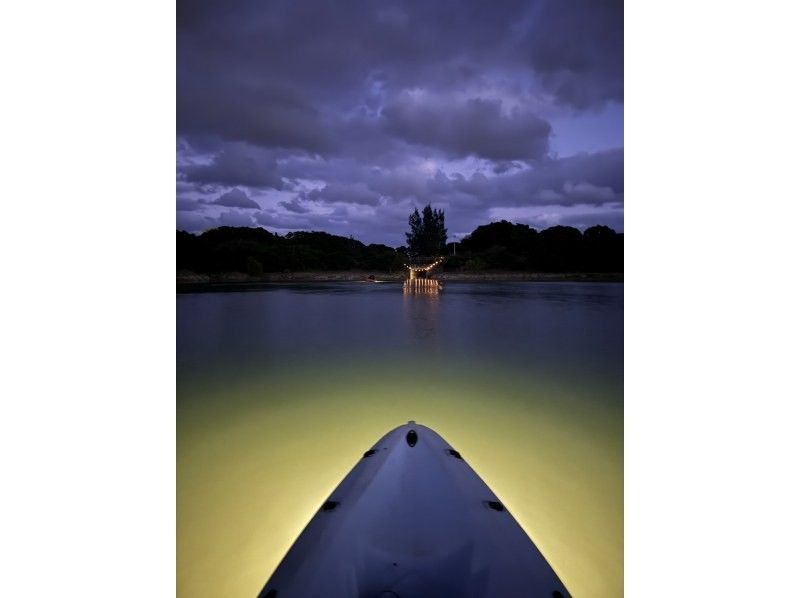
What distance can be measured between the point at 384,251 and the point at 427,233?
5.53 metres

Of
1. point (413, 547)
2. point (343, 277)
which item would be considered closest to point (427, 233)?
point (343, 277)

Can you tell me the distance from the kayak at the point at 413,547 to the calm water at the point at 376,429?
0.41m

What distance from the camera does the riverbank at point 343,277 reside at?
26.4ft

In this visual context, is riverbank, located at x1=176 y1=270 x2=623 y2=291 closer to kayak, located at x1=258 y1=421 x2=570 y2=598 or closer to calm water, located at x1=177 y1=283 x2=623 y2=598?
calm water, located at x1=177 y1=283 x2=623 y2=598

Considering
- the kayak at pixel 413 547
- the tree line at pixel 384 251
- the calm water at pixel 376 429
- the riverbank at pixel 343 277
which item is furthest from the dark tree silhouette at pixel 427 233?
the kayak at pixel 413 547

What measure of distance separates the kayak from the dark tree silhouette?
1144cm

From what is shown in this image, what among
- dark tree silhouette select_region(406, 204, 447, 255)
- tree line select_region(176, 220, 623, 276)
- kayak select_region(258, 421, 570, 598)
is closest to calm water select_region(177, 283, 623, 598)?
kayak select_region(258, 421, 570, 598)

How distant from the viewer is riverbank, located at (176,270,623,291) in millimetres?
8055
